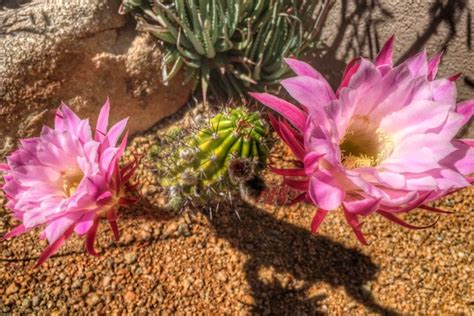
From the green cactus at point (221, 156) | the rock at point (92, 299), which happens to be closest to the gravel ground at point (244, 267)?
the rock at point (92, 299)

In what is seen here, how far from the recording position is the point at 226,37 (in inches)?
→ 70.7

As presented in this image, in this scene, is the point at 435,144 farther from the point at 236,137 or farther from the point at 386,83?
the point at 236,137

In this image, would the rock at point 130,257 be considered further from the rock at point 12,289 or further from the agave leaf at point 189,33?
the agave leaf at point 189,33

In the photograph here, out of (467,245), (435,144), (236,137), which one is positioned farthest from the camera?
(467,245)

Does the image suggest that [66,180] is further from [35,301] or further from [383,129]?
[383,129]

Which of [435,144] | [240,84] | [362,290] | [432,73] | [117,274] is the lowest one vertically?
[362,290]

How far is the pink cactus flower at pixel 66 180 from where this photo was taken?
1.16 meters

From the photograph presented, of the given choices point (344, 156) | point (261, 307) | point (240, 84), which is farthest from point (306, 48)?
point (261, 307)

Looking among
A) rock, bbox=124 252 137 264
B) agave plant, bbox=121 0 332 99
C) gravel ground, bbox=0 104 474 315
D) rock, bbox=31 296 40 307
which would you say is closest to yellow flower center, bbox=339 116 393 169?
gravel ground, bbox=0 104 474 315

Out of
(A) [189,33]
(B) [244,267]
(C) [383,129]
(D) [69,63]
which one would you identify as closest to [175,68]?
(A) [189,33]

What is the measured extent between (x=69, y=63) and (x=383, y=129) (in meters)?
1.29

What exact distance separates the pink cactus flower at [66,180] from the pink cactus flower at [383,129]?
453 millimetres

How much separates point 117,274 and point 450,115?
4.01 ft

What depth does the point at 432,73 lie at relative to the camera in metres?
1.19
